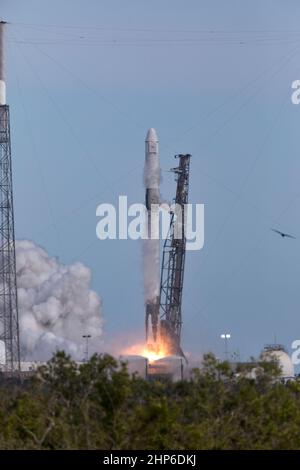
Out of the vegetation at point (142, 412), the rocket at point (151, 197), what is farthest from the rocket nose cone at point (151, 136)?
the vegetation at point (142, 412)

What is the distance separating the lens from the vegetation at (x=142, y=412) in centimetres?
3662

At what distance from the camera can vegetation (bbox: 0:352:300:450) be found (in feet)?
120

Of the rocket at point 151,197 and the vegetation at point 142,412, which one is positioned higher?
the rocket at point 151,197

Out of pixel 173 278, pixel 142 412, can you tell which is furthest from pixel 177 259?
pixel 142 412

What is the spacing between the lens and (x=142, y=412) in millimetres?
36750

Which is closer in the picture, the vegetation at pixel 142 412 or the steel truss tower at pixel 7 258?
the vegetation at pixel 142 412

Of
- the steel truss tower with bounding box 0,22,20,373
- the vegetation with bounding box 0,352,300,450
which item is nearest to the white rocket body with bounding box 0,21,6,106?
the steel truss tower with bounding box 0,22,20,373

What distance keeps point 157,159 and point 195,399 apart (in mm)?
42767

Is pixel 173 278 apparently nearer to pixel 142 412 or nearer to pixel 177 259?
pixel 177 259

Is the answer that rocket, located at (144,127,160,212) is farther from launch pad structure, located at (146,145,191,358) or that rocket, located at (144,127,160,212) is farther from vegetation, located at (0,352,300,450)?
vegetation, located at (0,352,300,450)

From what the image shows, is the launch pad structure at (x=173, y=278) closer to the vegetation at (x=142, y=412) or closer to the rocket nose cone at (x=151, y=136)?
the rocket nose cone at (x=151, y=136)

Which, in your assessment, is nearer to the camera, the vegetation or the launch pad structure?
the vegetation
